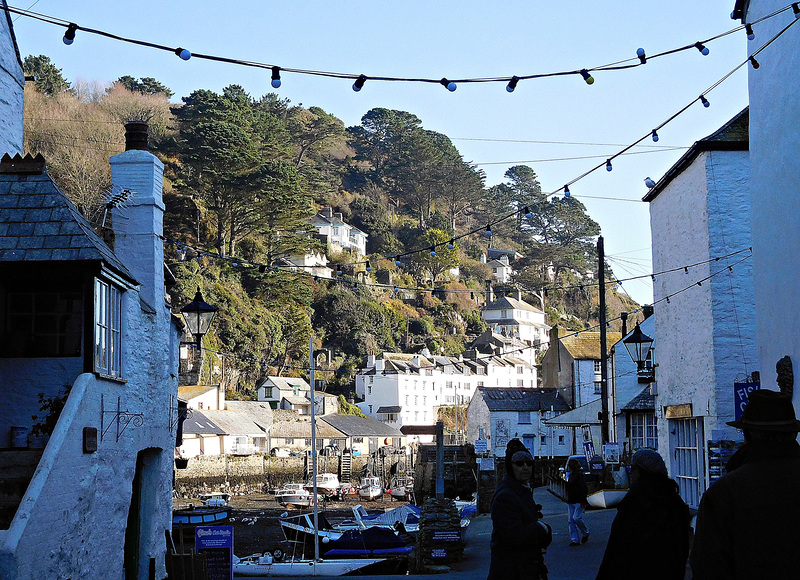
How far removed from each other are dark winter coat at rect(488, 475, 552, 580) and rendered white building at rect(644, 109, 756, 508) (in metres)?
10.6

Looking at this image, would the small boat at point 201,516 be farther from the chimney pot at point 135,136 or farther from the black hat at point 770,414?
the black hat at point 770,414

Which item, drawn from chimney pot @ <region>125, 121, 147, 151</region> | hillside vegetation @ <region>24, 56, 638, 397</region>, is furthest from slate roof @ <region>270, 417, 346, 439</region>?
chimney pot @ <region>125, 121, 147, 151</region>

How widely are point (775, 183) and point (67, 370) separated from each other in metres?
8.90

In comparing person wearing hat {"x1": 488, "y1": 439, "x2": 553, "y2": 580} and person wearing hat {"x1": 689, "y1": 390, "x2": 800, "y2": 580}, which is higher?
person wearing hat {"x1": 689, "y1": 390, "x2": 800, "y2": 580}

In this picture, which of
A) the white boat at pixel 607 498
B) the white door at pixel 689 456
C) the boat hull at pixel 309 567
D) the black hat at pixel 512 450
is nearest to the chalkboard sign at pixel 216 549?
the boat hull at pixel 309 567

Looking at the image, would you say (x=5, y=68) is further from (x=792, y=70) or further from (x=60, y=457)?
(x=792, y=70)

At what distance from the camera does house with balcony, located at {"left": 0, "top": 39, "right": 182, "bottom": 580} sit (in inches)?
373

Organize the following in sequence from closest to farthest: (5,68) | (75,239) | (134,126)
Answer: (75,239) < (5,68) < (134,126)

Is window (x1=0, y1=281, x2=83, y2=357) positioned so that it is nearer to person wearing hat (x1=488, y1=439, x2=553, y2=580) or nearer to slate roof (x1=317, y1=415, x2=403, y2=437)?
person wearing hat (x1=488, y1=439, x2=553, y2=580)

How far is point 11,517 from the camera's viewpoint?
932 cm

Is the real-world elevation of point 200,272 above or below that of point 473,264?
below

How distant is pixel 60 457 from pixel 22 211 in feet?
10.3

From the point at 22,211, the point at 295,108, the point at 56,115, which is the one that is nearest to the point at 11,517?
the point at 22,211

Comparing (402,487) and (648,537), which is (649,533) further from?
(402,487)
